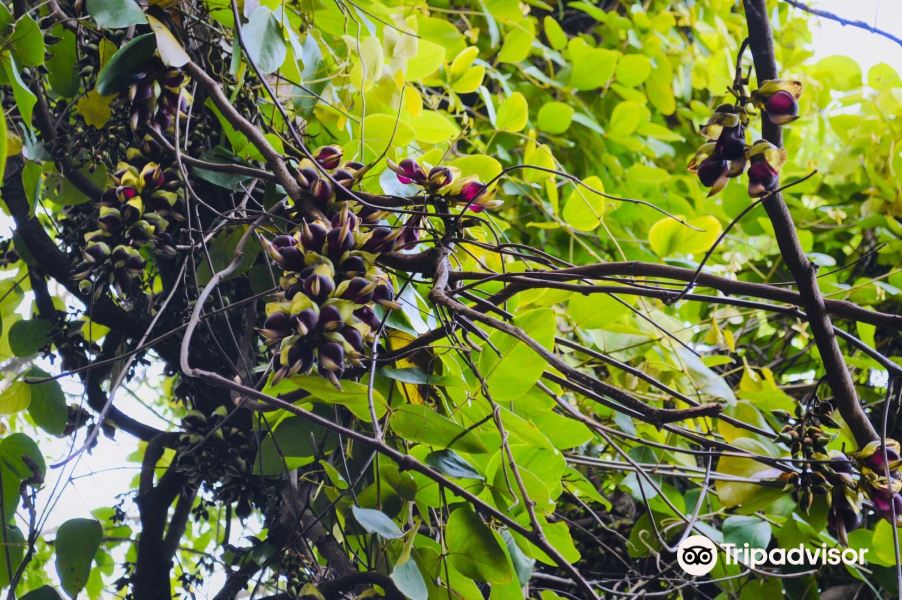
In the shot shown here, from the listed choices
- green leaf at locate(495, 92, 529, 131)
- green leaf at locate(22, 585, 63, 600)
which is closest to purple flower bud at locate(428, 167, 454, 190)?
green leaf at locate(495, 92, 529, 131)

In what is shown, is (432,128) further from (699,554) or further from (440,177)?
(699,554)

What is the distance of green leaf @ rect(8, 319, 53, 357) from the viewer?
0.85 metres

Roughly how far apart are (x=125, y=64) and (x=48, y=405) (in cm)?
41

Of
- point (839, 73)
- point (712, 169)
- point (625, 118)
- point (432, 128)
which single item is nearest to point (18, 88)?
point (432, 128)

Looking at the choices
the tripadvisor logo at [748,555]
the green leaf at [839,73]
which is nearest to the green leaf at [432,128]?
the tripadvisor logo at [748,555]

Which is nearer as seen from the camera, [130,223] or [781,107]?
[781,107]

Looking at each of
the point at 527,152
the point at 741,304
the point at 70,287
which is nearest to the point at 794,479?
the point at 741,304

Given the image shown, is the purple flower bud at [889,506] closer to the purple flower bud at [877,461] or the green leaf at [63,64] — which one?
the purple flower bud at [877,461]

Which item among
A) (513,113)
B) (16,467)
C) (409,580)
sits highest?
(513,113)

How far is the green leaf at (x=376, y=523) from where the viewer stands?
51 centimetres

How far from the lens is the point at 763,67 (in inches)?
19.8

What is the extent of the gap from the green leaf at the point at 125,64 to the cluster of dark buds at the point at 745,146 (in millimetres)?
Result: 446

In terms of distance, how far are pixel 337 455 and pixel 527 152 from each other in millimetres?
526

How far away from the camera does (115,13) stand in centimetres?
58
